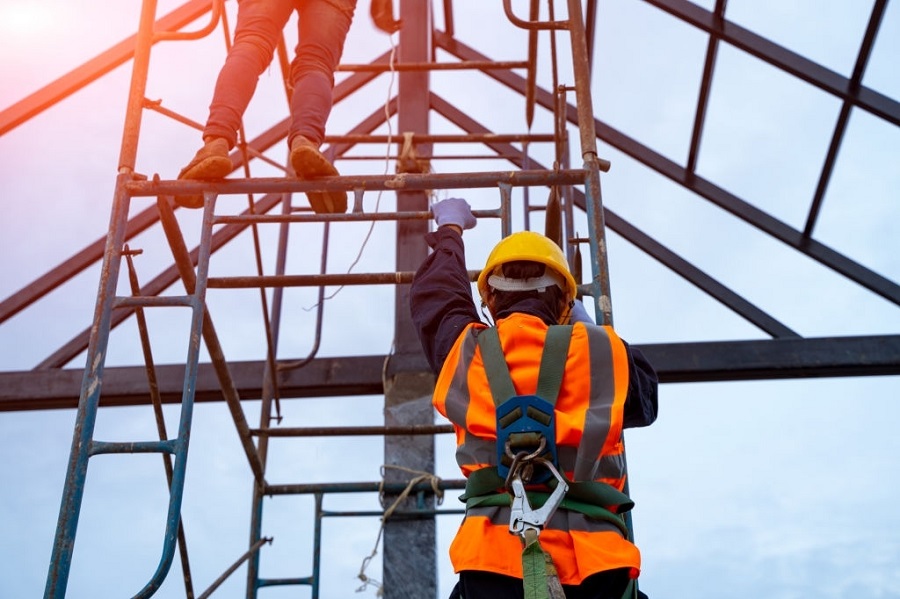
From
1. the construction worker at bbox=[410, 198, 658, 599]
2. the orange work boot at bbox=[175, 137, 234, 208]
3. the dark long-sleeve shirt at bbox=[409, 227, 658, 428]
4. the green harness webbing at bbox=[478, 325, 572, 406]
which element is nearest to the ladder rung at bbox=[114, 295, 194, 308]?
the orange work boot at bbox=[175, 137, 234, 208]

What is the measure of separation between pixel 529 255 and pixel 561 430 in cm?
61

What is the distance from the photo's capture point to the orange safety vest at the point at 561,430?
2105 millimetres

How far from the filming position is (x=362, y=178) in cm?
331

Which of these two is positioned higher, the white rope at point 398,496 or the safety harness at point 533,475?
the white rope at point 398,496

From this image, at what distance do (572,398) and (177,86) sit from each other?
6706mm

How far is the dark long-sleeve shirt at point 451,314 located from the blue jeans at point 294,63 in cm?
86

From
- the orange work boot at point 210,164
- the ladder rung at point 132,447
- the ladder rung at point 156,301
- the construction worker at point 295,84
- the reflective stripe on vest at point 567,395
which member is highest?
the construction worker at point 295,84

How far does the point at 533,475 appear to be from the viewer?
6.98ft

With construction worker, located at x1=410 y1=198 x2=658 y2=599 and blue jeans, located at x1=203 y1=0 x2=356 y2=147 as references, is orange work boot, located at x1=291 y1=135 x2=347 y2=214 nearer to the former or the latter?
blue jeans, located at x1=203 y1=0 x2=356 y2=147

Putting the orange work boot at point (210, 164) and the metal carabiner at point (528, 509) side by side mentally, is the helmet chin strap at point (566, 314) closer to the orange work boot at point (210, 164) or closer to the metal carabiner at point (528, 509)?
the metal carabiner at point (528, 509)

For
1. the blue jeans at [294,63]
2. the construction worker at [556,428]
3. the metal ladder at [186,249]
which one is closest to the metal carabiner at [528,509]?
the construction worker at [556,428]

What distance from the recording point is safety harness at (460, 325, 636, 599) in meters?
1.97

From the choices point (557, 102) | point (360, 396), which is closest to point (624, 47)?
point (557, 102)

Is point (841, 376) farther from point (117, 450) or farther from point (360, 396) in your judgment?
point (117, 450)
